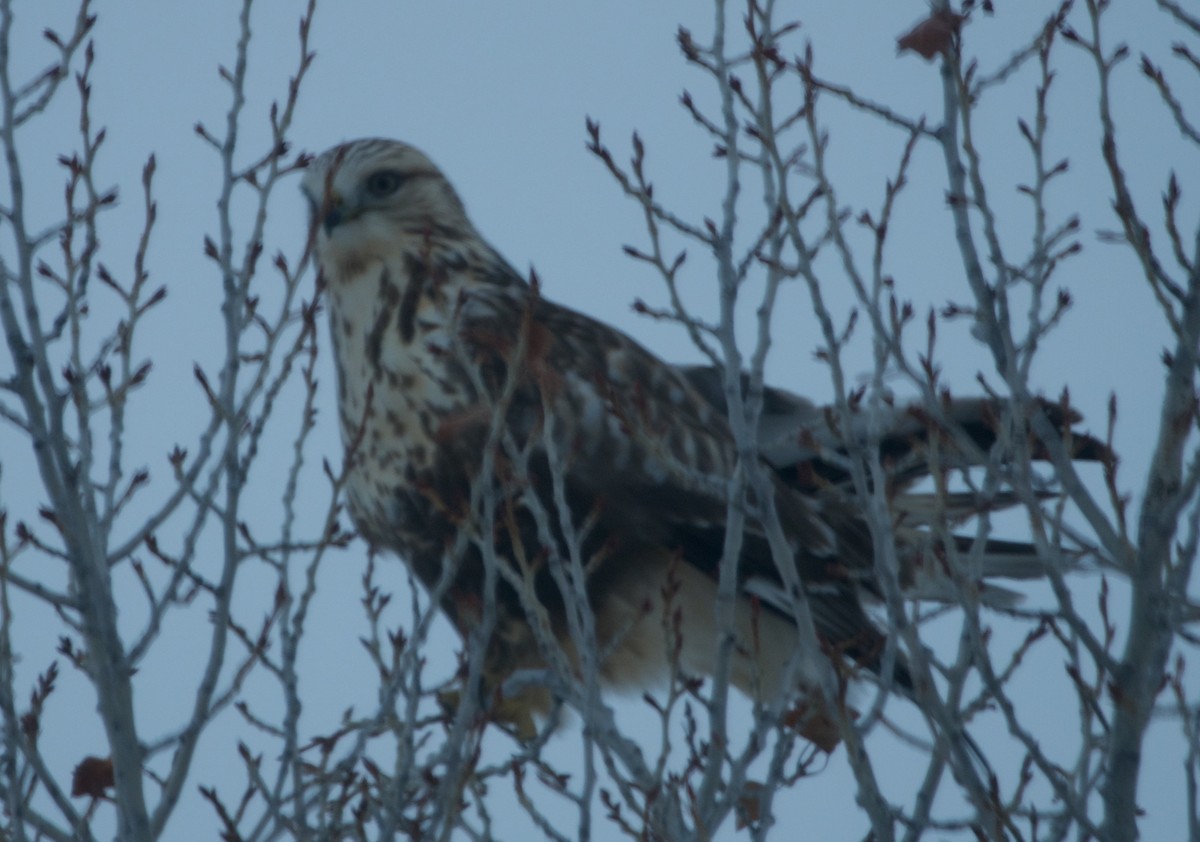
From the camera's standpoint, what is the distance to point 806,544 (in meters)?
4.67

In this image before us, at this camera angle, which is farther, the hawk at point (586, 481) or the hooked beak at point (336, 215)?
the hooked beak at point (336, 215)

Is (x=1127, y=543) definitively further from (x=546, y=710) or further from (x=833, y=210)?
(x=546, y=710)

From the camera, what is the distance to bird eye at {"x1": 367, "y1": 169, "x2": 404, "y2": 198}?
5344mm

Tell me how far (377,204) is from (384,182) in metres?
0.14

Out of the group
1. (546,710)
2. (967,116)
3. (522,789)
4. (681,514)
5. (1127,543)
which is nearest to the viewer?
(1127,543)

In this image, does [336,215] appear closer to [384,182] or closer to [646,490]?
[384,182]

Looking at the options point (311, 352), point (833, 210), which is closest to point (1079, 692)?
point (833, 210)

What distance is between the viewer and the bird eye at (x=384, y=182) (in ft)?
17.5

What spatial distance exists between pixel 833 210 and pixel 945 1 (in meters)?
0.45

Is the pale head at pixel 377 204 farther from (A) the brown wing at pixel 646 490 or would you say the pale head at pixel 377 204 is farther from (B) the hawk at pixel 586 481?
(A) the brown wing at pixel 646 490

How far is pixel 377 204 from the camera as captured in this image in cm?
529

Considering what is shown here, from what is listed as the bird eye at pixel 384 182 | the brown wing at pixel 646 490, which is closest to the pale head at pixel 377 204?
the bird eye at pixel 384 182

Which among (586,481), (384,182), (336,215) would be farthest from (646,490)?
(384,182)

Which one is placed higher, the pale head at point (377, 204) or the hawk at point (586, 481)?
the pale head at point (377, 204)
